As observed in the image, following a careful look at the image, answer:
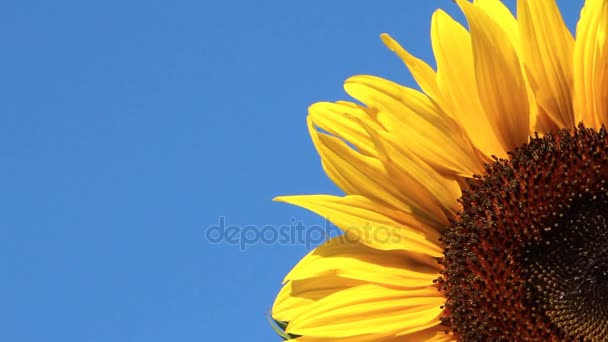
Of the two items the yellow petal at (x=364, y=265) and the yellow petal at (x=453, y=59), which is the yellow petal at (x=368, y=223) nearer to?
the yellow petal at (x=364, y=265)

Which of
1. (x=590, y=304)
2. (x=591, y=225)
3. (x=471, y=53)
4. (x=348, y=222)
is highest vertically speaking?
(x=471, y=53)

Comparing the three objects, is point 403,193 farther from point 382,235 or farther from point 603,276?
point 603,276

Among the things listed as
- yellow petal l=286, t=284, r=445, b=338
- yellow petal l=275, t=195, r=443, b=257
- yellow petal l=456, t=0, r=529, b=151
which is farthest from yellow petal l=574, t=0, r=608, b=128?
yellow petal l=286, t=284, r=445, b=338

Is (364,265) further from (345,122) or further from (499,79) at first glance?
(499,79)

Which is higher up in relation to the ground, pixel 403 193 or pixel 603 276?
pixel 403 193

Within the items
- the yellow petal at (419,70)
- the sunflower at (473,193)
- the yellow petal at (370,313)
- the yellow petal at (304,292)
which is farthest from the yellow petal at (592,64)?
the yellow petal at (304,292)

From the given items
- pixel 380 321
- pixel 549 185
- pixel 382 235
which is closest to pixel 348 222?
pixel 382 235
